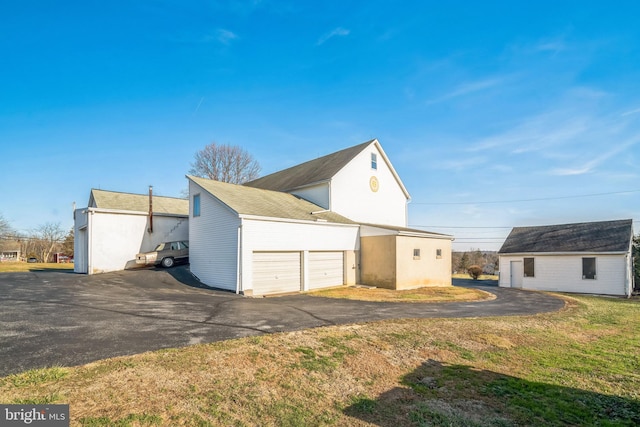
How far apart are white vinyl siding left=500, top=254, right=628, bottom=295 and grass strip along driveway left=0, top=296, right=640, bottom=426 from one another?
18064 millimetres

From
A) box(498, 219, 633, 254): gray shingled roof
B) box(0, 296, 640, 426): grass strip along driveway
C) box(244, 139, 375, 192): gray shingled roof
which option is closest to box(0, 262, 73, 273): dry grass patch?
box(244, 139, 375, 192): gray shingled roof

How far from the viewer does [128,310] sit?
9680 mm

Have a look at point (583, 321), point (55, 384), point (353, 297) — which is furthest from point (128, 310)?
point (583, 321)

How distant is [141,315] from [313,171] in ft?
61.6

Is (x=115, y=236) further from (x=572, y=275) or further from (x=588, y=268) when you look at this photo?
(x=588, y=268)

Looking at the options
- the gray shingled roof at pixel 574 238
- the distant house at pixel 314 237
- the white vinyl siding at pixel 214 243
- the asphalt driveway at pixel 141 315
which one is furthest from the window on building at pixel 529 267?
the white vinyl siding at pixel 214 243

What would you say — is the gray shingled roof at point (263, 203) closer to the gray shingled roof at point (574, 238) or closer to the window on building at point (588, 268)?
the gray shingled roof at point (574, 238)

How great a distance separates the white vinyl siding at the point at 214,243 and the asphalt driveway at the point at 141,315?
901 millimetres

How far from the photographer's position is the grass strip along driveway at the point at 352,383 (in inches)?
166

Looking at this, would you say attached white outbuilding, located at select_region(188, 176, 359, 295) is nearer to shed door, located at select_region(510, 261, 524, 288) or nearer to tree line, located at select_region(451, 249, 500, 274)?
shed door, located at select_region(510, 261, 524, 288)

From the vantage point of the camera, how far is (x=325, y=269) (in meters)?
18.8

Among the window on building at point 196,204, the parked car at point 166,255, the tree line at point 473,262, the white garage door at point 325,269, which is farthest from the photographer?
the tree line at point 473,262

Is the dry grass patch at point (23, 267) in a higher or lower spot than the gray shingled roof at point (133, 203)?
lower

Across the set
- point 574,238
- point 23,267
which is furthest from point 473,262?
point 23,267
